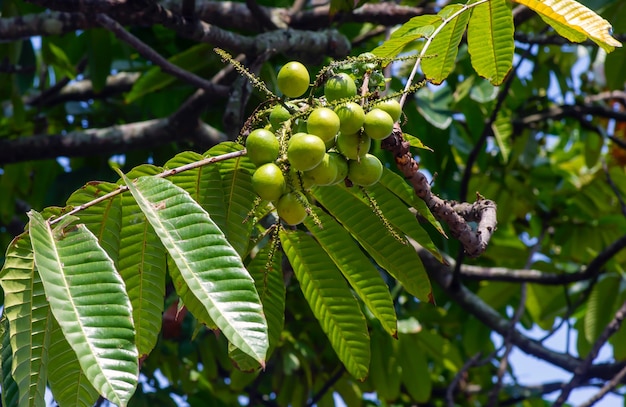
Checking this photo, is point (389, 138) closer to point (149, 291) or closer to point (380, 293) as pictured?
point (380, 293)

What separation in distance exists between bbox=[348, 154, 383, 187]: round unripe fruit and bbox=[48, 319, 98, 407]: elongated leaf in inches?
17.9

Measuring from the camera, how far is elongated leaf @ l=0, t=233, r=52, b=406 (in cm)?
94

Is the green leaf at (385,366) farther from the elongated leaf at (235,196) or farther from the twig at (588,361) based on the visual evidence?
the elongated leaf at (235,196)

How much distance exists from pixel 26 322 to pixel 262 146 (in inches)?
14.8

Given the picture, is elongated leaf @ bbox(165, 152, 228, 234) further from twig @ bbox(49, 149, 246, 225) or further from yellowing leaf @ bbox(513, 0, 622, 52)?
yellowing leaf @ bbox(513, 0, 622, 52)

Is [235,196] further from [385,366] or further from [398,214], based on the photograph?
[385,366]

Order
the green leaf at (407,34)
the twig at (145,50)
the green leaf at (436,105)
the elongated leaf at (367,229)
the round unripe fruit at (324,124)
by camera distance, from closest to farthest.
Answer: the round unripe fruit at (324,124) < the elongated leaf at (367,229) < the green leaf at (407,34) < the twig at (145,50) < the green leaf at (436,105)

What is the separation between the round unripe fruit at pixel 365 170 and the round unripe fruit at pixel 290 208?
0.10 metres

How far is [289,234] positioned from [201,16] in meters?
1.46

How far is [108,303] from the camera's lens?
0.90m

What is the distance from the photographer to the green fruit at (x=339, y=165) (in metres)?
1.12

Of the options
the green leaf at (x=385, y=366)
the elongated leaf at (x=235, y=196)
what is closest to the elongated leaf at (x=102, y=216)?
the elongated leaf at (x=235, y=196)

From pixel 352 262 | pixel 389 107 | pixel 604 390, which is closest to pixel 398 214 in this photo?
pixel 352 262

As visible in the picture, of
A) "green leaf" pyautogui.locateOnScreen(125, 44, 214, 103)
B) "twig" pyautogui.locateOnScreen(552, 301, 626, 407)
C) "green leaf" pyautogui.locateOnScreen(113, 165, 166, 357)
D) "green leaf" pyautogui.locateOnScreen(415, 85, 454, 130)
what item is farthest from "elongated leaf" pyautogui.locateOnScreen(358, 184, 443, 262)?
"green leaf" pyautogui.locateOnScreen(125, 44, 214, 103)
